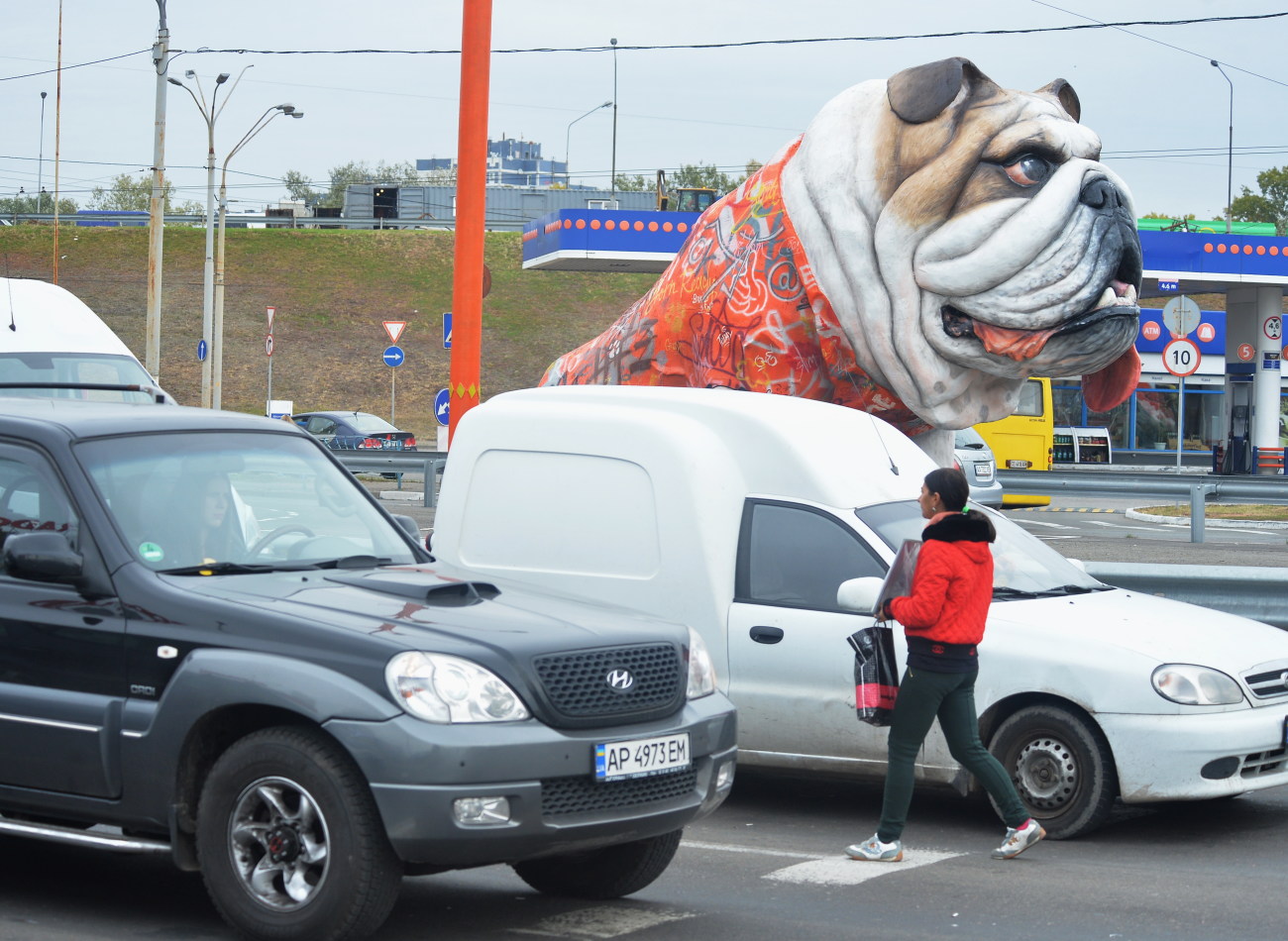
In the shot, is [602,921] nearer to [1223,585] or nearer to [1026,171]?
[1026,171]

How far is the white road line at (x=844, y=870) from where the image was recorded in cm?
646

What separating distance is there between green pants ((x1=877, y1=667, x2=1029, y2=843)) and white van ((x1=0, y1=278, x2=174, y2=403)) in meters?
8.03

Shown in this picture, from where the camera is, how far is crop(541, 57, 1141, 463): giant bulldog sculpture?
9477 millimetres

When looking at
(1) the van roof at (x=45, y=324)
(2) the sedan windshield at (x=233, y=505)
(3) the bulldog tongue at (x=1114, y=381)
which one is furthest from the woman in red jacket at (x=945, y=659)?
(1) the van roof at (x=45, y=324)

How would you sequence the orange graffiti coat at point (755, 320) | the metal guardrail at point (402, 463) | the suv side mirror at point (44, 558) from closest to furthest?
the suv side mirror at point (44, 558) → the orange graffiti coat at point (755, 320) → the metal guardrail at point (402, 463)

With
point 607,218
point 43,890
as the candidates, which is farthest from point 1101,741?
point 607,218

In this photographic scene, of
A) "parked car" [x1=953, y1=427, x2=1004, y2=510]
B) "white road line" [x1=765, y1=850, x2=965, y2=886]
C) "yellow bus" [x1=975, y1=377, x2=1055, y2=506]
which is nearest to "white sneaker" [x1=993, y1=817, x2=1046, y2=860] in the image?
"white road line" [x1=765, y1=850, x2=965, y2=886]

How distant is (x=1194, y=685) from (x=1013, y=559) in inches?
49.3

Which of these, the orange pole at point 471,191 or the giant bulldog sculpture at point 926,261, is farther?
the orange pole at point 471,191

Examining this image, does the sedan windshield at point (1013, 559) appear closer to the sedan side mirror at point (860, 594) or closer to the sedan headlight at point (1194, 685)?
the sedan side mirror at point (860, 594)

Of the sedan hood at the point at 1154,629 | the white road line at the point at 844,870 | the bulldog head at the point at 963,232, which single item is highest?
the bulldog head at the point at 963,232

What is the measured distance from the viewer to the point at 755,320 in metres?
10.4

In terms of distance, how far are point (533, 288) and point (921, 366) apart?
190 ft

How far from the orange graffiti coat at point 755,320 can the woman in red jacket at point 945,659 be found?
3657 millimetres
